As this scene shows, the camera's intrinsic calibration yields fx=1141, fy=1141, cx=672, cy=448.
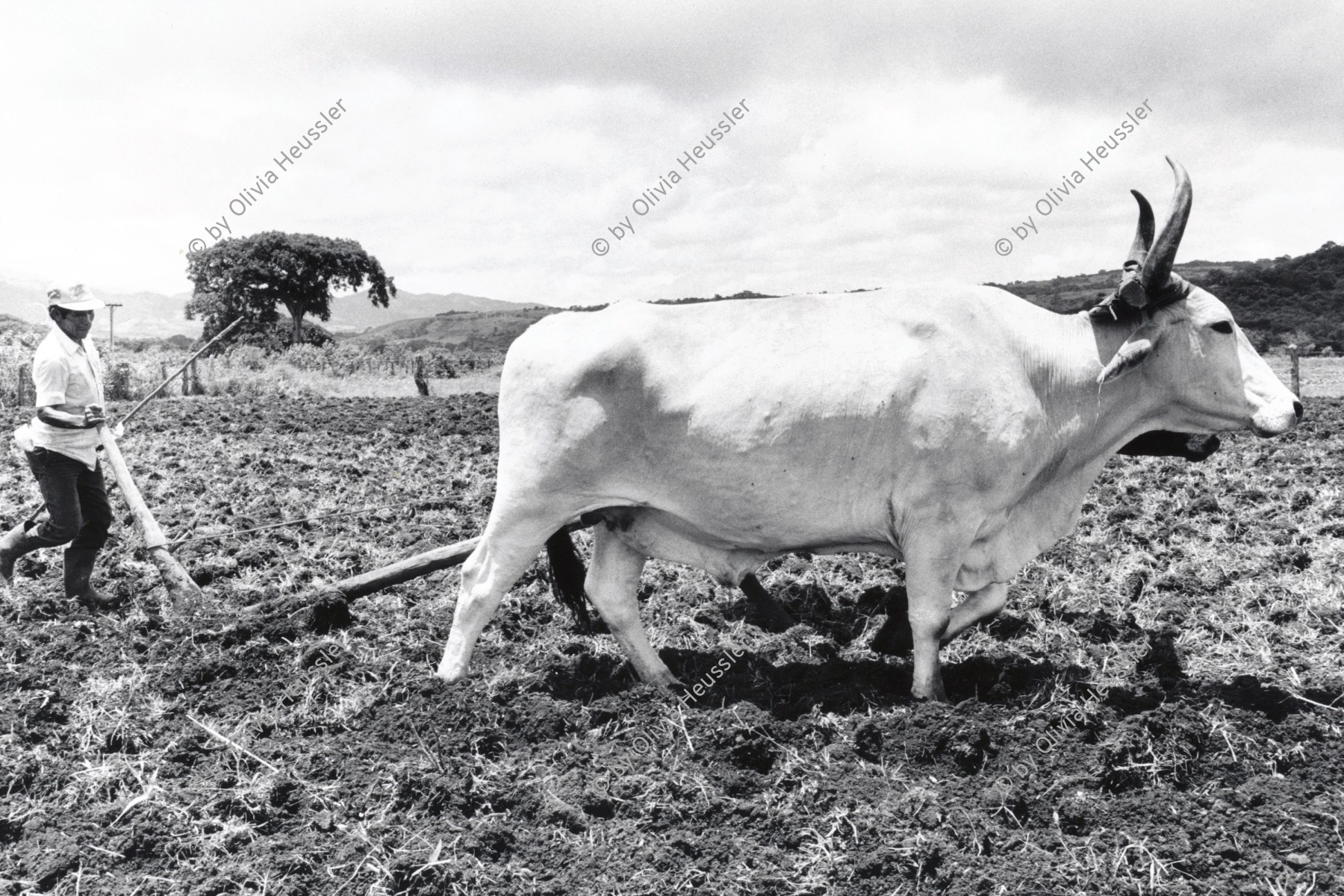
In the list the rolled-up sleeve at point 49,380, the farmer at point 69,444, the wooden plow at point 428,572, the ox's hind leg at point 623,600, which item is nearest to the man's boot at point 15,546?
the farmer at point 69,444

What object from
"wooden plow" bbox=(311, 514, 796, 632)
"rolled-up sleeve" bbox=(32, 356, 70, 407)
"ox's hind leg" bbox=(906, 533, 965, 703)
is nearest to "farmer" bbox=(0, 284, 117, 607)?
"rolled-up sleeve" bbox=(32, 356, 70, 407)

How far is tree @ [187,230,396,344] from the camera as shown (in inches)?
1786

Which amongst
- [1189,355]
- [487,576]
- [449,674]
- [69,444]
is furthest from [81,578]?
[1189,355]

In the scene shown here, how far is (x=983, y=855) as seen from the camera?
153 inches

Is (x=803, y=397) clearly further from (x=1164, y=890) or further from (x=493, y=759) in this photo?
(x=1164, y=890)

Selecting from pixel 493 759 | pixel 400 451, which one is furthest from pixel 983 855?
pixel 400 451

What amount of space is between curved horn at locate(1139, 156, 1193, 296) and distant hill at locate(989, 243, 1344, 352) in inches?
1035

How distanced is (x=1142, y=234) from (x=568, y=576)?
3341 millimetres

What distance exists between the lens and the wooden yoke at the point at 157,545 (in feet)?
21.7

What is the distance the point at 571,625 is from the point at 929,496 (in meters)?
2.40

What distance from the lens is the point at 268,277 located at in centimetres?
4594

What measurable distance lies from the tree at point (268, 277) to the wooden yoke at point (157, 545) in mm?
39467

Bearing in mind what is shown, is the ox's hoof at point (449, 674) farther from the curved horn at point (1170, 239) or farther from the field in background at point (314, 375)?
the field in background at point (314, 375)

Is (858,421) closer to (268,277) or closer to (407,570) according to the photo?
(407,570)
